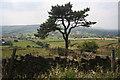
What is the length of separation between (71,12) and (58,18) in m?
2.97

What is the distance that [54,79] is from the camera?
13.4 ft

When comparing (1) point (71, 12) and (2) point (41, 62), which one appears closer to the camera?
(2) point (41, 62)

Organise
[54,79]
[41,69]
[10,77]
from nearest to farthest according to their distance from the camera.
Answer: [54,79]
[10,77]
[41,69]

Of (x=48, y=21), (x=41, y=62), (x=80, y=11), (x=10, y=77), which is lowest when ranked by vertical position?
(x=10, y=77)

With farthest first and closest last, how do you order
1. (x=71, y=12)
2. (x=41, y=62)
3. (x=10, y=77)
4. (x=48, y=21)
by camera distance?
(x=71, y=12) → (x=48, y=21) → (x=41, y=62) → (x=10, y=77)

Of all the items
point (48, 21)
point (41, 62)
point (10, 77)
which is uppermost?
point (48, 21)

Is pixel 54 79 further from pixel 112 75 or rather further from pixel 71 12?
pixel 71 12

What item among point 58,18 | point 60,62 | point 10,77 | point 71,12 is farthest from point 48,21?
point 10,77

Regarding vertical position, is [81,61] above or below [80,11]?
below

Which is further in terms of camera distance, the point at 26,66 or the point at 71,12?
the point at 71,12

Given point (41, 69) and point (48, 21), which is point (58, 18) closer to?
point (48, 21)

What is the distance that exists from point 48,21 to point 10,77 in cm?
1757

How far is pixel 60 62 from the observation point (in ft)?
19.1

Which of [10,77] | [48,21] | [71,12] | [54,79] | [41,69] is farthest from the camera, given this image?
[71,12]
